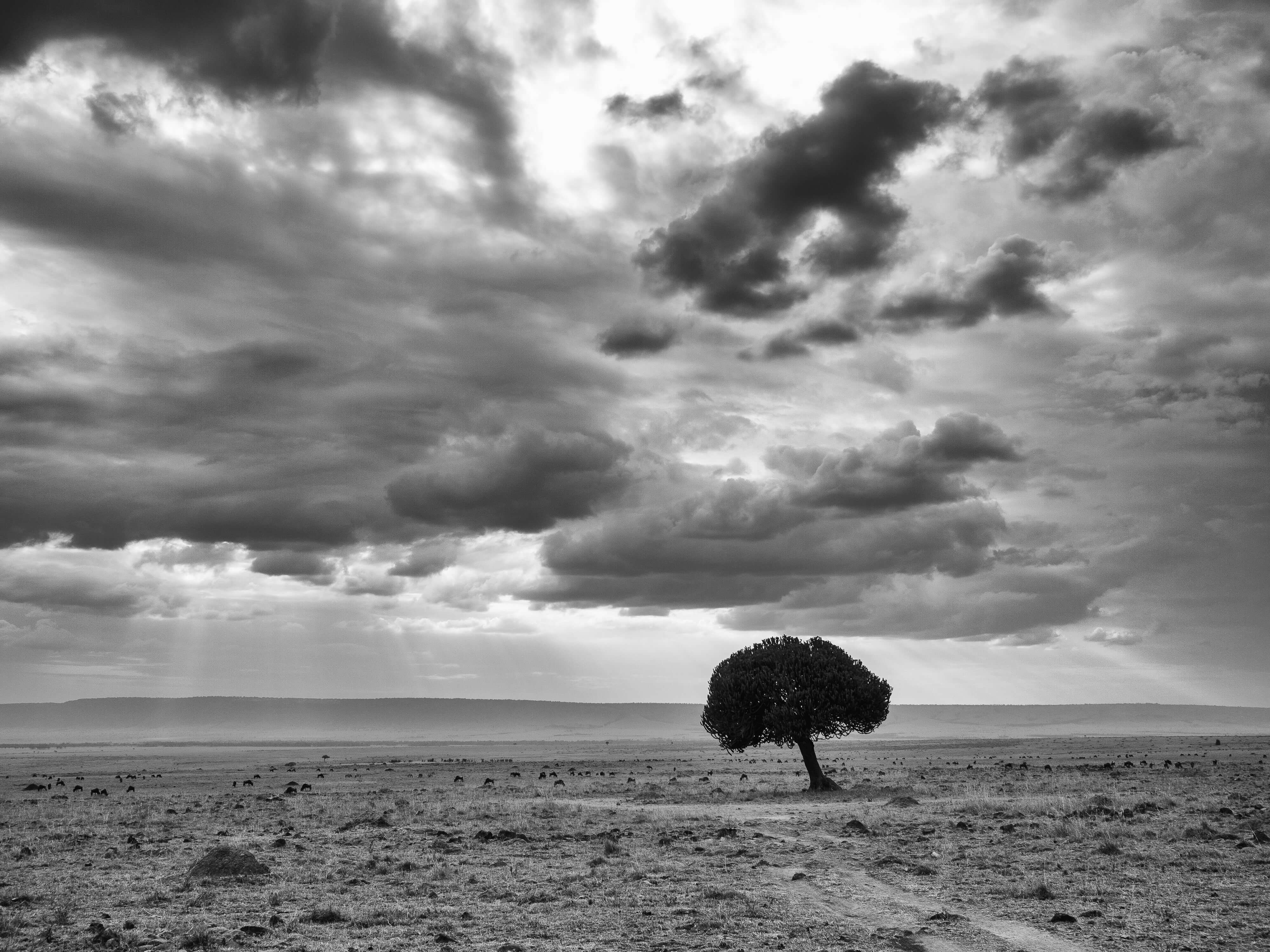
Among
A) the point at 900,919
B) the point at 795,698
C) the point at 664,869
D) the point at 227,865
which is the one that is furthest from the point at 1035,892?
the point at 795,698

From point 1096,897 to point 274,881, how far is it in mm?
19728

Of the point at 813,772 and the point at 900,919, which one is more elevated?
the point at 900,919

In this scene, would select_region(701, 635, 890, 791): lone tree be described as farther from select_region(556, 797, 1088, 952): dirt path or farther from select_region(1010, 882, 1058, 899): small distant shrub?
select_region(1010, 882, 1058, 899): small distant shrub

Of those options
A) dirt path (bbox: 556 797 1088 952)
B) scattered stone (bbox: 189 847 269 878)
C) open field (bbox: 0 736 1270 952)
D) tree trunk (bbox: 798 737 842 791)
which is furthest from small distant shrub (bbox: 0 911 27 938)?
tree trunk (bbox: 798 737 842 791)

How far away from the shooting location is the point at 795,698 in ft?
186

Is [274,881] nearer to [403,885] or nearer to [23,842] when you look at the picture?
[403,885]

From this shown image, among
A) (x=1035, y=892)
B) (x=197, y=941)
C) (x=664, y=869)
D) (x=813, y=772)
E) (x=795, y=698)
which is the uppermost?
(x=795, y=698)

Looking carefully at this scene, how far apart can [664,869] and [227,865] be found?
11.6 metres

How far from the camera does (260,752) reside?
18100cm

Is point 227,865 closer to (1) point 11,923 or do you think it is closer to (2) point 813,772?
(1) point 11,923

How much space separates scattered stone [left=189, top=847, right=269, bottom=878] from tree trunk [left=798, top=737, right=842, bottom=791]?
114ft

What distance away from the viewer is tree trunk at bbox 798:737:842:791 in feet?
182

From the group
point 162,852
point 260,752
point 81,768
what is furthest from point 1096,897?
point 260,752

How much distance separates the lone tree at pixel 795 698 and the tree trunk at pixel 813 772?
0.05 meters
